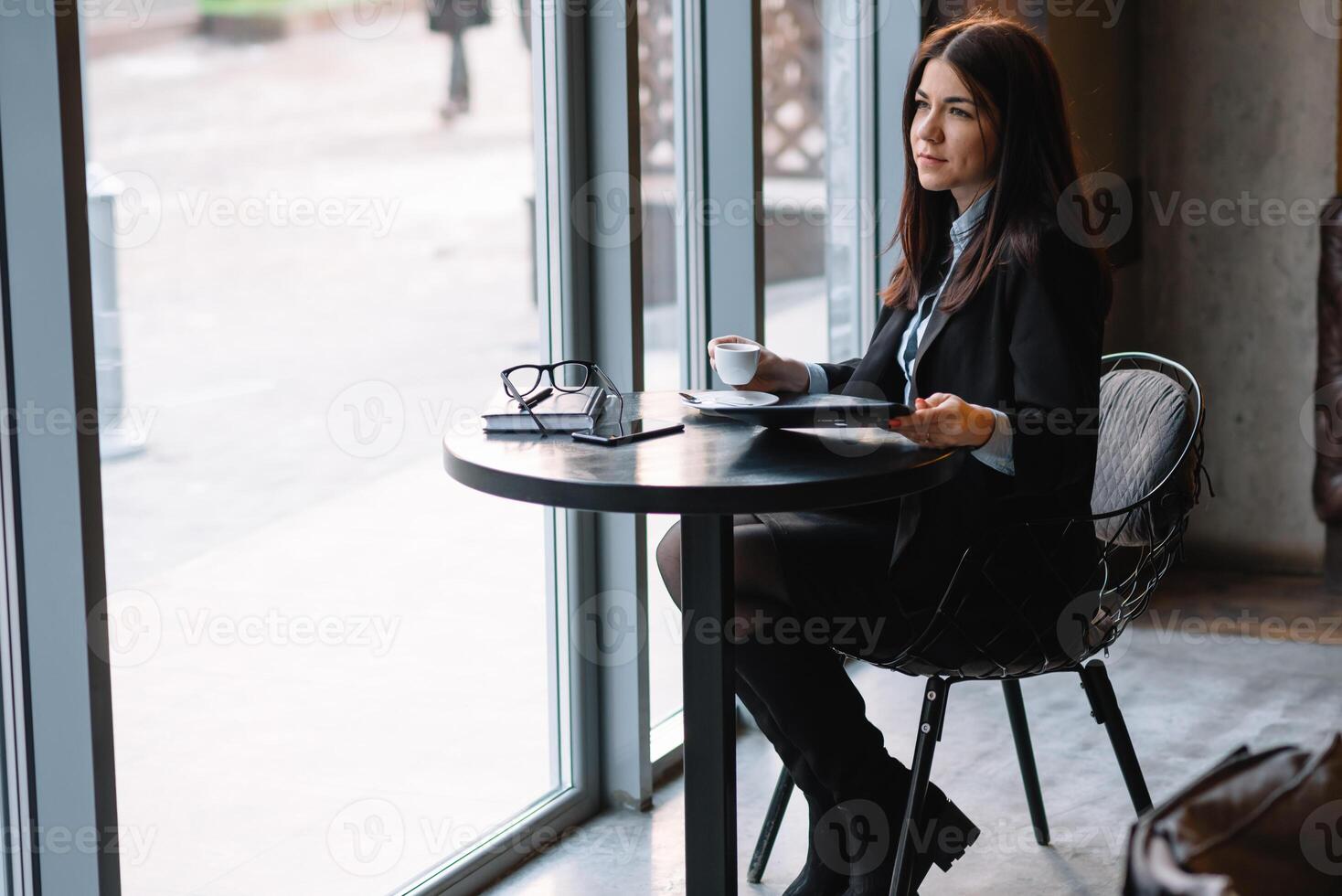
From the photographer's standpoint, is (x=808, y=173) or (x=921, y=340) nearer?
(x=921, y=340)

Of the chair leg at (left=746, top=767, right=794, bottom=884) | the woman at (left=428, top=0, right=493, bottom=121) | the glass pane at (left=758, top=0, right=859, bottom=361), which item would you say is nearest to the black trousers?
the chair leg at (left=746, top=767, right=794, bottom=884)

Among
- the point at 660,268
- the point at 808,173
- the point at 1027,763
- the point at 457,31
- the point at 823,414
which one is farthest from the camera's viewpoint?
the point at 808,173

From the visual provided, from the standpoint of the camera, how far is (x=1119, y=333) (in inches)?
159

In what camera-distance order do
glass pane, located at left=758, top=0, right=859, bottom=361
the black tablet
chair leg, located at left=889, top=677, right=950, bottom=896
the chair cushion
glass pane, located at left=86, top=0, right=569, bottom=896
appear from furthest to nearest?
glass pane, located at left=758, top=0, right=859, bottom=361, the chair cushion, chair leg, located at left=889, top=677, right=950, bottom=896, glass pane, located at left=86, top=0, right=569, bottom=896, the black tablet

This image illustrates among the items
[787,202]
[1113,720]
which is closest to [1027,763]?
[1113,720]

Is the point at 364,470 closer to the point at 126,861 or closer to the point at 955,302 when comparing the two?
the point at 126,861

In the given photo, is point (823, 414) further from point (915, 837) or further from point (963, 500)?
point (915, 837)

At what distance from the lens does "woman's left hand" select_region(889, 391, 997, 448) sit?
1.66 meters

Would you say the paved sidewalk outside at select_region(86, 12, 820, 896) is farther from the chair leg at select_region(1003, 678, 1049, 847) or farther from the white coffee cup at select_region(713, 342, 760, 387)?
the chair leg at select_region(1003, 678, 1049, 847)

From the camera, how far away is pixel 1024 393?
1815 millimetres

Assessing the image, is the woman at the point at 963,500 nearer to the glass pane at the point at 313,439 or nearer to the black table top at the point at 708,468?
the black table top at the point at 708,468

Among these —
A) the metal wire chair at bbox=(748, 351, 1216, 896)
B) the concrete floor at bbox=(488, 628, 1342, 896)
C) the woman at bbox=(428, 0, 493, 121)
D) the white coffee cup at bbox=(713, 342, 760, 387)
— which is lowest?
the concrete floor at bbox=(488, 628, 1342, 896)

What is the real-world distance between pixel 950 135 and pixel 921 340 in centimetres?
27

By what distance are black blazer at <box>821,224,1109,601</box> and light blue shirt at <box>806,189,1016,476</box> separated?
0.07ft
